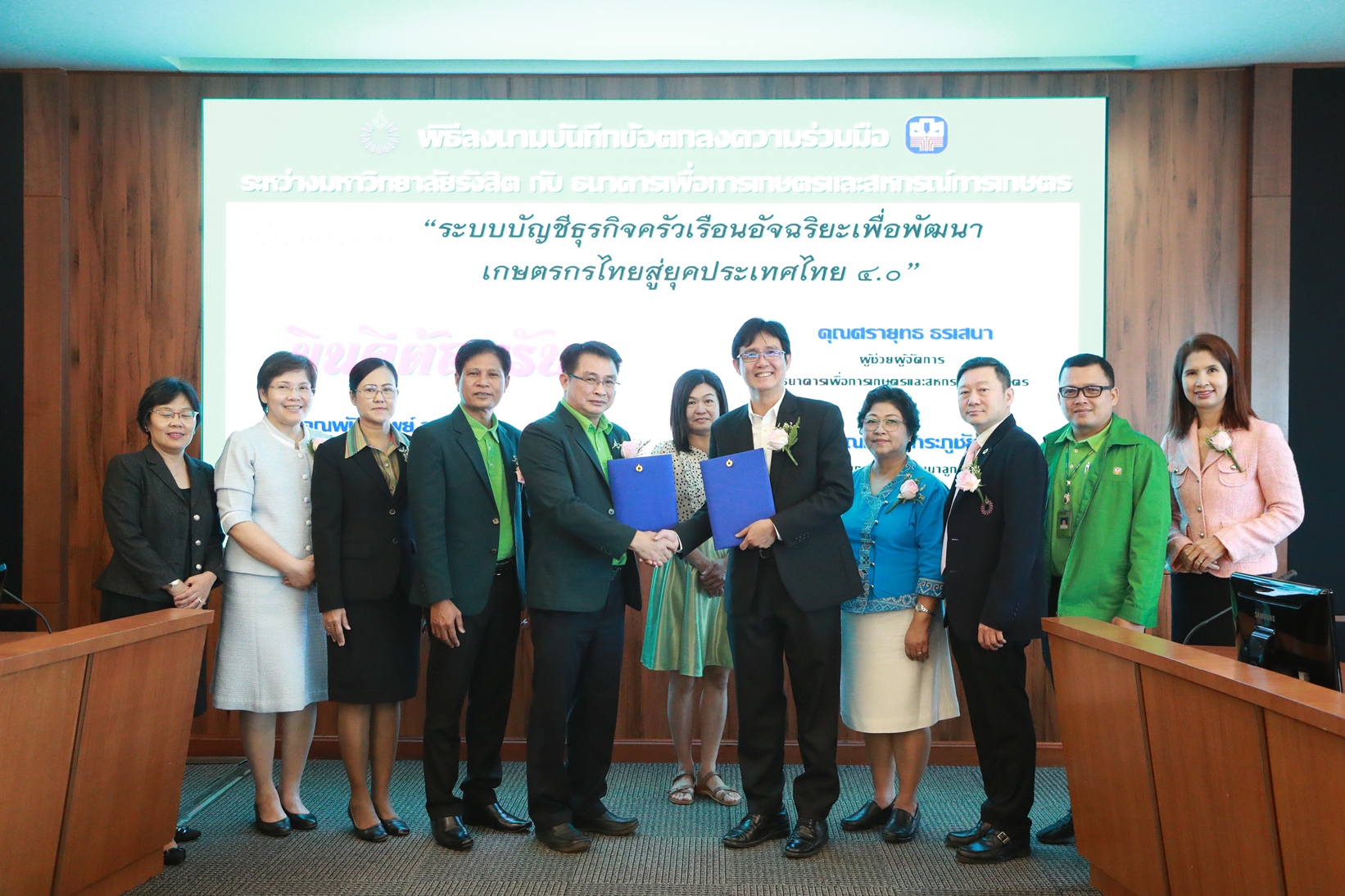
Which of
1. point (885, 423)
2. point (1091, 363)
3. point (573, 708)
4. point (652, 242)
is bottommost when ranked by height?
point (573, 708)

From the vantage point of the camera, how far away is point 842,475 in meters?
3.08

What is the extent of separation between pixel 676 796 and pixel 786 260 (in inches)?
94.5

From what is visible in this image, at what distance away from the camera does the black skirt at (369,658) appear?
316cm

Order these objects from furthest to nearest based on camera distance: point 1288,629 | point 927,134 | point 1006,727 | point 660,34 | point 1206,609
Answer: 1. point 927,134
2. point 660,34
3. point 1206,609
4. point 1006,727
5. point 1288,629

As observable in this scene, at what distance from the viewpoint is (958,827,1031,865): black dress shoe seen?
3021 mm

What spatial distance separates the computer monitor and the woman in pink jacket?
0.87 metres

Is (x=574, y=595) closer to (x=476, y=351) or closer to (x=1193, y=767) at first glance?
(x=476, y=351)

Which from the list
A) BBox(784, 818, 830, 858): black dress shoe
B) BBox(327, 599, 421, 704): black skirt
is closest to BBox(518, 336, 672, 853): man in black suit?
BBox(327, 599, 421, 704): black skirt

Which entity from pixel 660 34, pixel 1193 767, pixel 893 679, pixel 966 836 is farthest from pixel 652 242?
pixel 1193 767

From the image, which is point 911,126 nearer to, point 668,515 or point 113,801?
point 668,515

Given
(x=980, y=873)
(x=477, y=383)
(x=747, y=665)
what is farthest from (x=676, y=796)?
(x=477, y=383)

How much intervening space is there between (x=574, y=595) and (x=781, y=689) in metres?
0.76

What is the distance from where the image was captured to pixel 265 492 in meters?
3.28

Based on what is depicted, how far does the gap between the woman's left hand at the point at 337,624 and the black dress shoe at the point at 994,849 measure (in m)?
2.17
